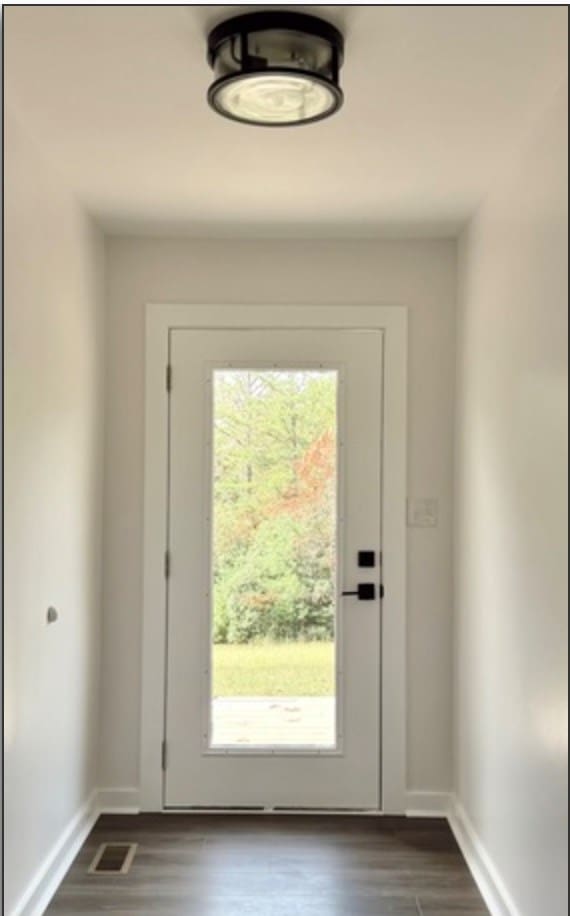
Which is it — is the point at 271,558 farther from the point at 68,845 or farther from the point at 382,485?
the point at 68,845

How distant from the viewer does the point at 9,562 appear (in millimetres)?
2336

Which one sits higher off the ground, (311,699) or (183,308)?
(183,308)

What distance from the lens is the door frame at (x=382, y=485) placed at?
342cm

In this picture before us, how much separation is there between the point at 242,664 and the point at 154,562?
58cm

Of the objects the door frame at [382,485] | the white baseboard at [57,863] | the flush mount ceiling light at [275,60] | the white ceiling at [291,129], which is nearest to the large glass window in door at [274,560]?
the door frame at [382,485]

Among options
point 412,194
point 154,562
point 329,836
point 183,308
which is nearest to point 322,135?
point 412,194

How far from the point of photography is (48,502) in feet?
8.93

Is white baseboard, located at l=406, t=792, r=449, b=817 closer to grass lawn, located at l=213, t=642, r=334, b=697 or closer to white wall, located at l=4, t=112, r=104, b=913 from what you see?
grass lawn, located at l=213, t=642, r=334, b=697

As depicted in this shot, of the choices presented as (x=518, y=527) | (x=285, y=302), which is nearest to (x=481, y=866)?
(x=518, y=527)

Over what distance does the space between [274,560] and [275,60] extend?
209 cm

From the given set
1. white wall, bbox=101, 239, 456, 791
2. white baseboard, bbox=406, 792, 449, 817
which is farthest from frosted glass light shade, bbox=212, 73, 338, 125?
white baseboard, bbox=406, 792, 449, 817

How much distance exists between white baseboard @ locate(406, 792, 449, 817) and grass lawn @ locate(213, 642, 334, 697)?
57 centimetres

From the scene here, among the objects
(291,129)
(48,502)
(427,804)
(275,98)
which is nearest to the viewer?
(275,98)

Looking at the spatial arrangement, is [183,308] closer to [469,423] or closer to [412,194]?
[412,194]
